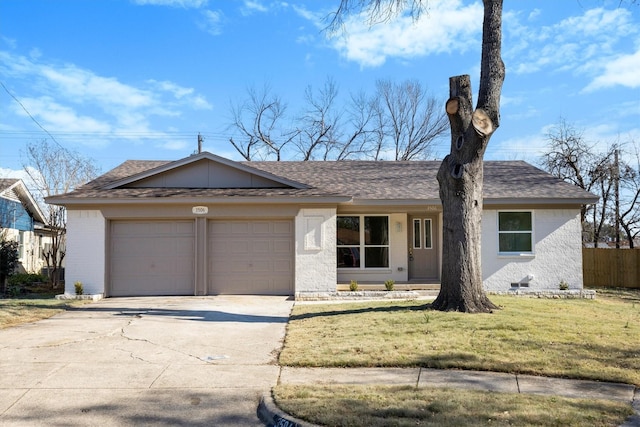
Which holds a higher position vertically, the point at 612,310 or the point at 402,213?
the point at 402,213

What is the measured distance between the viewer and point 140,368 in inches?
289

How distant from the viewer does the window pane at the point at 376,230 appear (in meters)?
18.3

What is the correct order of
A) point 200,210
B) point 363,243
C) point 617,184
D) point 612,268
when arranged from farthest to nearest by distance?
point 617,184 → point 612,268 → point 363,243 → point 200,210

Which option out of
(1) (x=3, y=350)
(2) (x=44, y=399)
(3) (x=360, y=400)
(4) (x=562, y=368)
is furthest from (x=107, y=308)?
(4) (x=562, y=368)

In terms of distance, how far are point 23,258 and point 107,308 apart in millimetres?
14691

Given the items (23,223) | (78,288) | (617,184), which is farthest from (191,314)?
(617,184)

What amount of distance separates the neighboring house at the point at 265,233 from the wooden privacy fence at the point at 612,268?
6.28 metres

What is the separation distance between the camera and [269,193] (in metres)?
15.6

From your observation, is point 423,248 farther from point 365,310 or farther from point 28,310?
point 28,310

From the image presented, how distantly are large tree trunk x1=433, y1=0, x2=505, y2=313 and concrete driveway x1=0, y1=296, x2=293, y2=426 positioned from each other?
3419 millimetres

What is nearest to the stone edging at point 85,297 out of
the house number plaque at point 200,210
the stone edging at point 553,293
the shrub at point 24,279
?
the house number plaque at point 200,210

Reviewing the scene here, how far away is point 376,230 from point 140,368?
38.9ft

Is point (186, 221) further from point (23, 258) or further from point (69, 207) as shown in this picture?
point (23, 258)

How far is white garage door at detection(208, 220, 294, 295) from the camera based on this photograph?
1577cm
